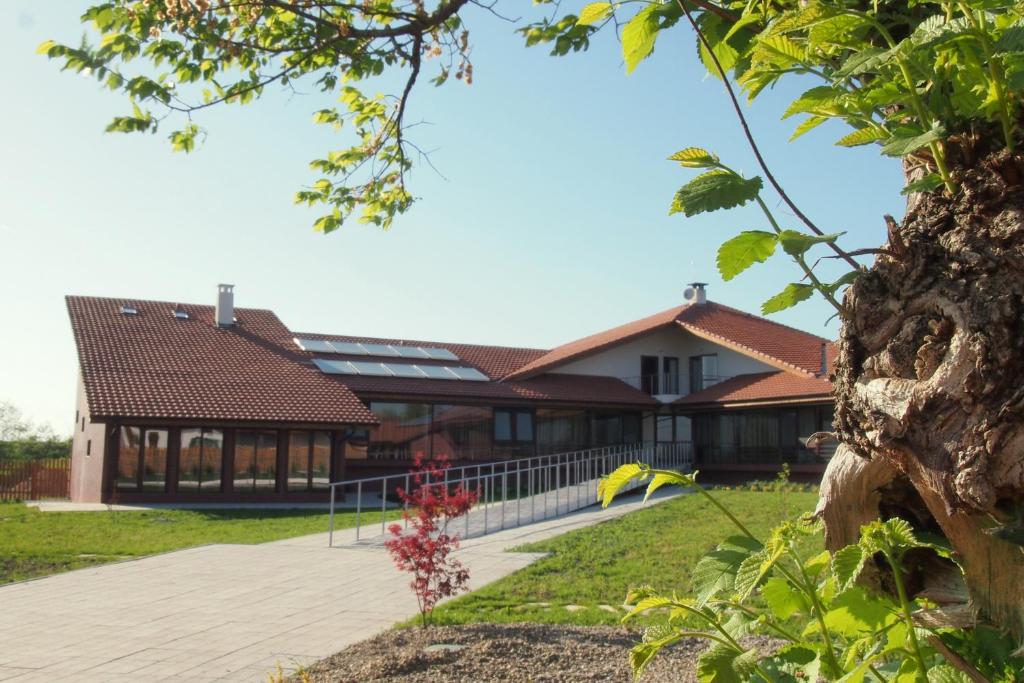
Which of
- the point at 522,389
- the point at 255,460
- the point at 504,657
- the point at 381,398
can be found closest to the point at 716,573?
the point at 504,657

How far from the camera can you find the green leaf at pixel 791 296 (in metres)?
1.65

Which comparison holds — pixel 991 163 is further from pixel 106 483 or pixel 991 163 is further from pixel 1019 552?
pixel 106 483

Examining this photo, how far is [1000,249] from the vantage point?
4.60 feet

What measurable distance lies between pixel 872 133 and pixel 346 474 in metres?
24.1

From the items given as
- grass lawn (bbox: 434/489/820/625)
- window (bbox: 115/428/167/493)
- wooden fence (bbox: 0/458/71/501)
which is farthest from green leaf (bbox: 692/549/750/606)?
wooden fence (bbox: 0/458/71/501)

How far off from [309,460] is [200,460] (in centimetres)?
278

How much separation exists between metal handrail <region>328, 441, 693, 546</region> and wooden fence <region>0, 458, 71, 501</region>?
851 centimetres

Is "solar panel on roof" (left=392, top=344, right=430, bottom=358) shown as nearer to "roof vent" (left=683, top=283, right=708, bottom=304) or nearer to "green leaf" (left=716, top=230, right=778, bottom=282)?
"roof vent" (left=683, top=283, right=708, bottom=304)

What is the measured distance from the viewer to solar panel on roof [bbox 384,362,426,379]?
26.5 metres

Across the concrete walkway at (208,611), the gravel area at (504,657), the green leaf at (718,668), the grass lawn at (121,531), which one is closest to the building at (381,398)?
the grass lawn at (121,531)

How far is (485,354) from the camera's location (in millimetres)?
30469

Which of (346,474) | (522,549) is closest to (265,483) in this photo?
(346,474)

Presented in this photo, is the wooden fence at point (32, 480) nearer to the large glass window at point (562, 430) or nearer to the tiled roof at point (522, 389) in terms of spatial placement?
the tiled roof at point (522, 389)

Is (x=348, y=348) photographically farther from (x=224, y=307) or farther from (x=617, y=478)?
(x=617, y=478)
